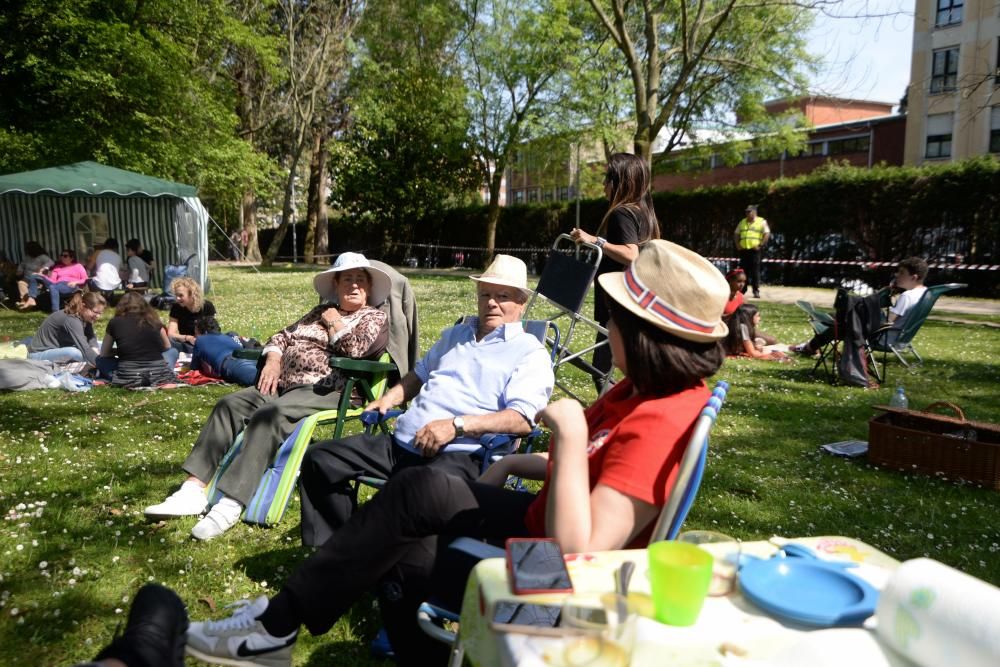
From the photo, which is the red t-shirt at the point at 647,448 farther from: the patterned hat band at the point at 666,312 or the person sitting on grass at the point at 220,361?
the person sitting on grass at the point at 220,361

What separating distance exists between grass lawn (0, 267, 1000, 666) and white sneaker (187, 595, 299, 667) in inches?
22.9

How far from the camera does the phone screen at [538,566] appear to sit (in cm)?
137

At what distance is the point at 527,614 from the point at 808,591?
1.86ft

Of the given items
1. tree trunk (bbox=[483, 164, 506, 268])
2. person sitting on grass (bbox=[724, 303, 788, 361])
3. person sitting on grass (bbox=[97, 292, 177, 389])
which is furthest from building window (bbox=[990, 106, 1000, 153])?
person sitting on grass (bbox=[97, 292, 177, 389])

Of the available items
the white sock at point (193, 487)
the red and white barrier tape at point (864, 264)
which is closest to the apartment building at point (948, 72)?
the red and white barrier tape at point (864, 264)

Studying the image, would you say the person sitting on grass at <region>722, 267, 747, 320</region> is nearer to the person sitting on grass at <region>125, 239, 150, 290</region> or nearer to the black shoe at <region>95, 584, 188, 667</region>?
the black shoe at <region>95, 584, 188, 667</region>

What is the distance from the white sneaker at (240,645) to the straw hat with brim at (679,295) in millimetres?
1392

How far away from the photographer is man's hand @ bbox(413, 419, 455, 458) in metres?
2.94

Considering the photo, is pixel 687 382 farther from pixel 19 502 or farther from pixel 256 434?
pixel 19 502

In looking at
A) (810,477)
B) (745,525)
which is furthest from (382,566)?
(810,477)

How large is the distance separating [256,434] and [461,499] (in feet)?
6.10

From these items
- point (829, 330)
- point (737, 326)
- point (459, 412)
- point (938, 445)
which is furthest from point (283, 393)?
point (737, 326)

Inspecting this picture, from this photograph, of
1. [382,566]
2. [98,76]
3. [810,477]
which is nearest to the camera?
[382,566]

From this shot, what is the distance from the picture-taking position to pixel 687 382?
1.91m
